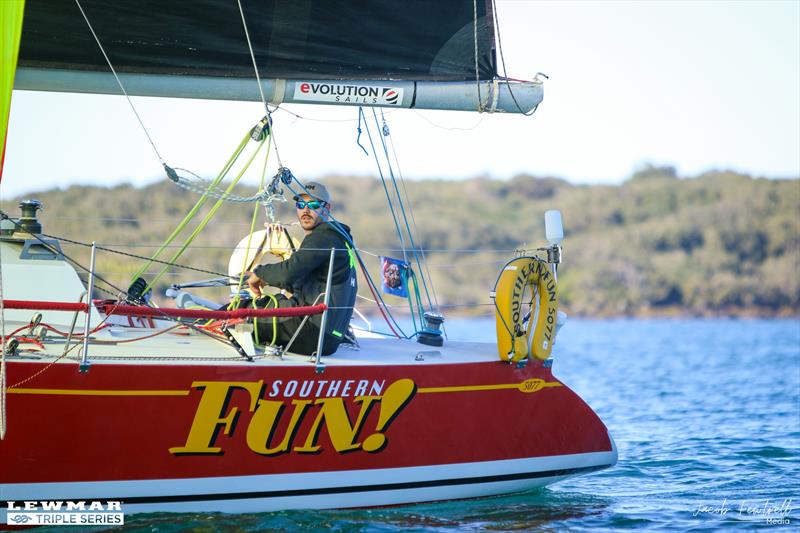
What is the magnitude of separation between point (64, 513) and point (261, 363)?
147 centimetres

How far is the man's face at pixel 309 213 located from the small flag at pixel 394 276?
885 mm

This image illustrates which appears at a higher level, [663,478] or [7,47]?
[7,47]

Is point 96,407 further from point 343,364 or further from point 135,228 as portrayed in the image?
point 135,228

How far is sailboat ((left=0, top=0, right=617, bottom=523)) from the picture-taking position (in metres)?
6.13

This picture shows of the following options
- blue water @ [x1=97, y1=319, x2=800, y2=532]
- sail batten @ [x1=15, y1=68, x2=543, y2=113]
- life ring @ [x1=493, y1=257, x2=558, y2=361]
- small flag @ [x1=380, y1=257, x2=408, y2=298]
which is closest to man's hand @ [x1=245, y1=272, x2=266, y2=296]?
small flag @ [x1=380, y1=257, x2=408, y2=298]

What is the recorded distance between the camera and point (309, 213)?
7.25m

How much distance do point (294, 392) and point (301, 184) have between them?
1584 mm

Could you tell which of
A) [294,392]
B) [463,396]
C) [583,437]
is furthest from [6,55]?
[583,437]

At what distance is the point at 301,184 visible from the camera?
Answer: 7.36 m

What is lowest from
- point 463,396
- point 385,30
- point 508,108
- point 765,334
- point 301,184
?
point 765,334

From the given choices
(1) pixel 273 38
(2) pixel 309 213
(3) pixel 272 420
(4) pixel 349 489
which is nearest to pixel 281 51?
(1) pixel 273 38

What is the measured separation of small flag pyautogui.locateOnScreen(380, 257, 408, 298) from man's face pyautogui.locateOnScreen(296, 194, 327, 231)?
88 centimetres

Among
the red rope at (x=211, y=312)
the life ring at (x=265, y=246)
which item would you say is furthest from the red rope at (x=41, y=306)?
the life ring at (x=265, y=246)

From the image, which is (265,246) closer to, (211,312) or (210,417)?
(211,312)
